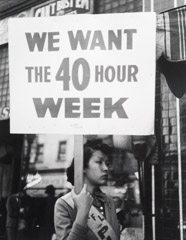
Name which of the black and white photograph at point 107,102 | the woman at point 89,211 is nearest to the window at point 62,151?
the black and white photograph at point 107,102

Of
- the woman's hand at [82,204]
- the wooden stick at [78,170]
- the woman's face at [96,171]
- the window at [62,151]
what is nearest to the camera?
the woman's hand at [82,204]

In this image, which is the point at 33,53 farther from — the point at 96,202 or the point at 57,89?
the point at 96,202

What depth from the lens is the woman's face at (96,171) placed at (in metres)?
3.99

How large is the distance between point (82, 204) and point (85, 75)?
108 cm

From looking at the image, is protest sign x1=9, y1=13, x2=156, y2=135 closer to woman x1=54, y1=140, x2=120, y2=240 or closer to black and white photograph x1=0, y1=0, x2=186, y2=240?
black and white photograph x1=0, y1=0, x2=186, y2=240

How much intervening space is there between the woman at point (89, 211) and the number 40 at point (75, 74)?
2.59 ft

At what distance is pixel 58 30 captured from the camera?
376cm

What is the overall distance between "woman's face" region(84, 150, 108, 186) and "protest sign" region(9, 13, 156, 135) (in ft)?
1.92

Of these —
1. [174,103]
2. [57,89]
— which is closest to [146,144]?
[174,103]

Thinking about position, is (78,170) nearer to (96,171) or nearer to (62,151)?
(96,171)

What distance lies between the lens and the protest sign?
11.7 feet

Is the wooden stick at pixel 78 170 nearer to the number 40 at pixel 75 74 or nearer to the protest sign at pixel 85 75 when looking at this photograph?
the protest sign at pixel 85 75

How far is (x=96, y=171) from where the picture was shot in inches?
158

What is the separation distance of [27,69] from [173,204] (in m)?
2.40
